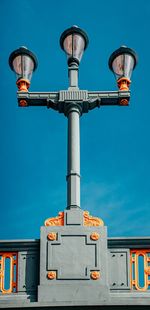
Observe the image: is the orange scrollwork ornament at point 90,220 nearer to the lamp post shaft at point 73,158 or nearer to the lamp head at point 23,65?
the lamp post shaft at point 73,158

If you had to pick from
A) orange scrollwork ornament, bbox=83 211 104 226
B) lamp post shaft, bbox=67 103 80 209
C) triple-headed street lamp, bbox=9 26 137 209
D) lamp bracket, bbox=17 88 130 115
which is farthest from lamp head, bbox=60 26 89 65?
orange scrollwork ornament, bbox=83 211 104 226

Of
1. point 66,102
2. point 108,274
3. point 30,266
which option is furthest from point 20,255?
point 66,102

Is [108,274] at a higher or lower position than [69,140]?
lower

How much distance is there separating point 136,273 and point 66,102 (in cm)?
386

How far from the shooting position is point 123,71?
2205cm

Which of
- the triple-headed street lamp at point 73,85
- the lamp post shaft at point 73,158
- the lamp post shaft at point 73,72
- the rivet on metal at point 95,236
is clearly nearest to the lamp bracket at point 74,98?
the triple-headed street lamp at point 73,85

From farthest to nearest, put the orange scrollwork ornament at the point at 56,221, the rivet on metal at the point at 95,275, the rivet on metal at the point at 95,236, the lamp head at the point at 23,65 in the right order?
the lamp head at the point at 23,65, the orange scrollwork ornament at the point at 56,221, the rivet on metal at the point at 95,236, the rivet on metal at the point at 95,275

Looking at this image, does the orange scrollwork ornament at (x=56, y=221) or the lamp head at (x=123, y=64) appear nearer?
the orange scrollwork ornament at (x=56, y=221)

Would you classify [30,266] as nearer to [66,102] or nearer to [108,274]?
[108,274]

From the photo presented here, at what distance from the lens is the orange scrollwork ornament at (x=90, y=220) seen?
20.2m

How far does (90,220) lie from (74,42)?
4051 mm

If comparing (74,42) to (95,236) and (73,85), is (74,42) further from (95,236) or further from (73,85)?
(95,236)

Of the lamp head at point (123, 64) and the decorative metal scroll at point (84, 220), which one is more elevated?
the lamp head at point (123, 64)

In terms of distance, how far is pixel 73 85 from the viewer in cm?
2205
